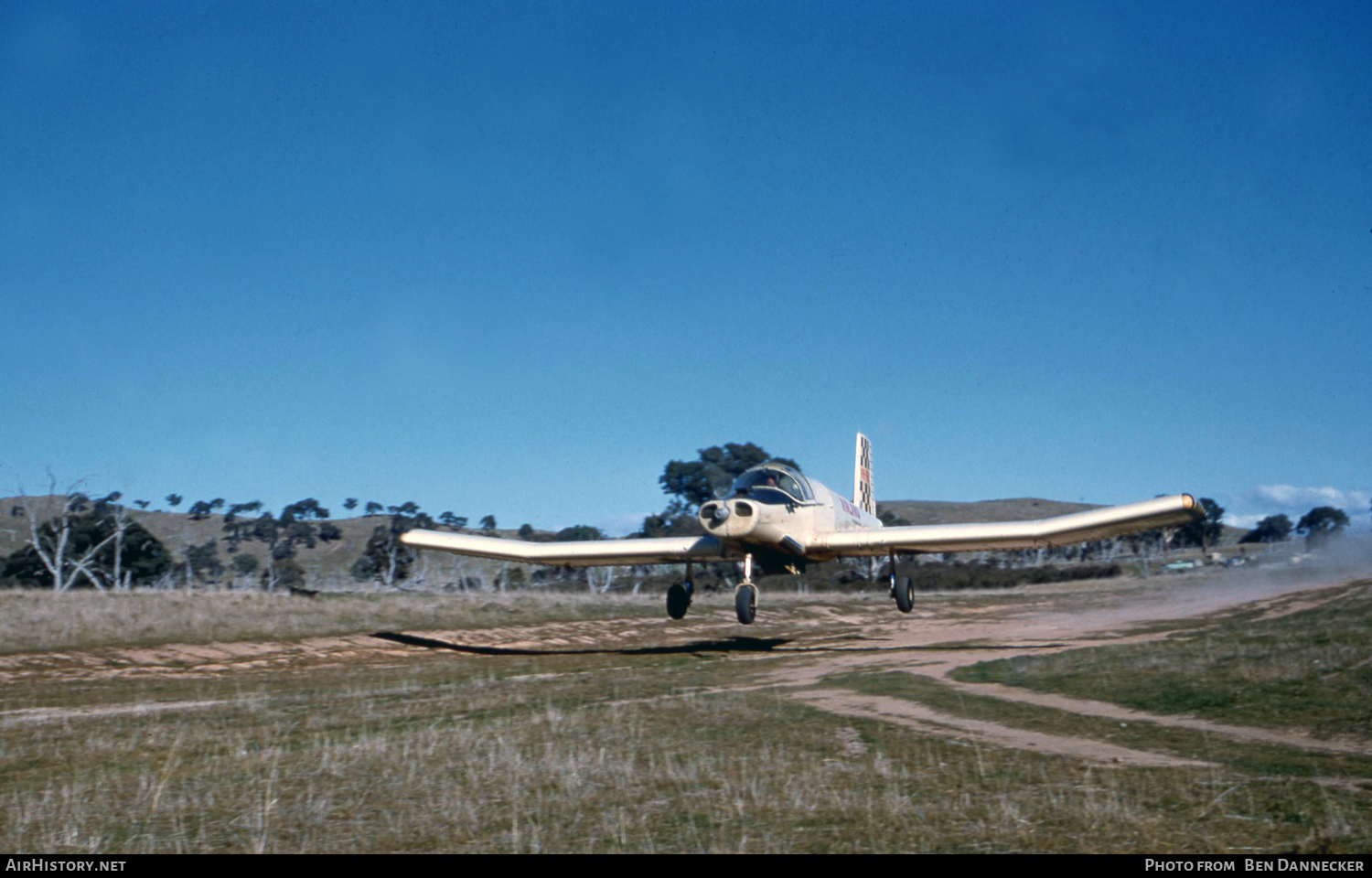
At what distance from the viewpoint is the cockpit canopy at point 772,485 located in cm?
2367

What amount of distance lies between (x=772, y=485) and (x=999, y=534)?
622 cm

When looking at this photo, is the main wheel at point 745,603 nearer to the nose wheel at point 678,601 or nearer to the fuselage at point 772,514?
the fuselage at point 772,514

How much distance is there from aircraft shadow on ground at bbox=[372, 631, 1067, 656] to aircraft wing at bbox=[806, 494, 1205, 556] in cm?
278

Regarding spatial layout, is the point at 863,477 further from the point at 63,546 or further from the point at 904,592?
the point at 63,546

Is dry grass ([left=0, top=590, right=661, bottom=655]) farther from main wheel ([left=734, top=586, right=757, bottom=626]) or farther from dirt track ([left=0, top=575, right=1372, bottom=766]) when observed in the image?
main wheel ([left=734, top=586, right=757, bottom=626])

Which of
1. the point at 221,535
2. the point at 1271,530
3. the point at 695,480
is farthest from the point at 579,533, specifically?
the point at 1271,530

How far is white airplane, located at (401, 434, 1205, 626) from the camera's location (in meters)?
22.0

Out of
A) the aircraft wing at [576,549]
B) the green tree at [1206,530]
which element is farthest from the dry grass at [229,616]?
the green tree at [1206,530]

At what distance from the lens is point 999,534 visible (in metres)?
24.1

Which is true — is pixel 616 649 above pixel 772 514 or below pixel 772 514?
below

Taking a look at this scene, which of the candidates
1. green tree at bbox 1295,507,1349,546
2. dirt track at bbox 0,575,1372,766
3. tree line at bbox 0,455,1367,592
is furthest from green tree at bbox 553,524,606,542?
green tree at bbox 1295,507,1349,546

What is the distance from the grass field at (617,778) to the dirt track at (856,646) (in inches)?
23.4

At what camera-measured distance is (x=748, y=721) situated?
1268 cm

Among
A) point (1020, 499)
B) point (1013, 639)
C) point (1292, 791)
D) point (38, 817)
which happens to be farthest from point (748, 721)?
point (1020, 499)
